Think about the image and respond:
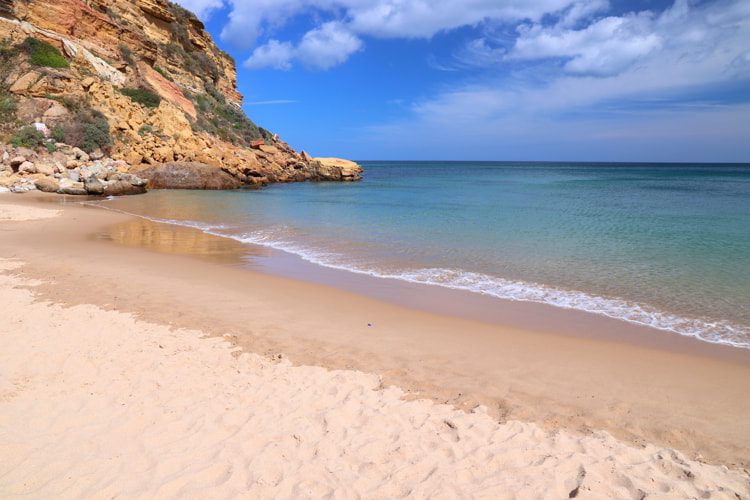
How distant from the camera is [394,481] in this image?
2.96m

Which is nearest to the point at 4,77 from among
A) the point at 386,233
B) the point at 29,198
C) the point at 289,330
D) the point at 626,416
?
the point at 29,198

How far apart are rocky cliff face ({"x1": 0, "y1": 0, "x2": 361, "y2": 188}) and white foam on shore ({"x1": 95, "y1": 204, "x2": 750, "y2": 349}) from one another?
21333 mm

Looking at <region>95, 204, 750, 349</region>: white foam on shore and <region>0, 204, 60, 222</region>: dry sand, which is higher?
<region>0, 204, 60, 222</region>: dry sand

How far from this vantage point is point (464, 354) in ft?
16.6

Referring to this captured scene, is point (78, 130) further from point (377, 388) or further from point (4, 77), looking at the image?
point (377, 388)

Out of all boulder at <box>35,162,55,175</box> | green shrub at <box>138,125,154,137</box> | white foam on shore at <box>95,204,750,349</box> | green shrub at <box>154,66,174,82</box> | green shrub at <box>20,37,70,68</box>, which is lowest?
white foam on shore at <box>95,204,750,349</box>

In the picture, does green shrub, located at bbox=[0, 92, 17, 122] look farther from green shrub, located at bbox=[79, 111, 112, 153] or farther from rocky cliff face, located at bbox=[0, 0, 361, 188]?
green shrub, located at bbox=[79, 111, 112, 153]

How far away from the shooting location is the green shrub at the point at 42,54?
26.7 metres

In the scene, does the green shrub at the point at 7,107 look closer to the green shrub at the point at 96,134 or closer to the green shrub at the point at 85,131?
the green shrub at the point at 85,131

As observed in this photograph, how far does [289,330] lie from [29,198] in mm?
18156

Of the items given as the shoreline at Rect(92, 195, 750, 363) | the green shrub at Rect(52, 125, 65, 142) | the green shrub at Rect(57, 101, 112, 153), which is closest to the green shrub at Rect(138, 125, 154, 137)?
the green shrub at Rect(57, 101, 112, 153)

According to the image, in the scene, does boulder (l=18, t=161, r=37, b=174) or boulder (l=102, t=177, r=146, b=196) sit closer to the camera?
boulder (l=102, t=177, r=146, b=196)

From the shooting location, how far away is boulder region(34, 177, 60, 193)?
20.9 metres

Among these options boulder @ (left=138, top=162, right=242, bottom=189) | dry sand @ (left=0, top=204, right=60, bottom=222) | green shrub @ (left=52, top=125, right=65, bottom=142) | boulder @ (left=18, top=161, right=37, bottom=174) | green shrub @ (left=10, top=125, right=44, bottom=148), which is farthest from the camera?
boulder @ (left=138, top=162, right=242, bottom=189)
